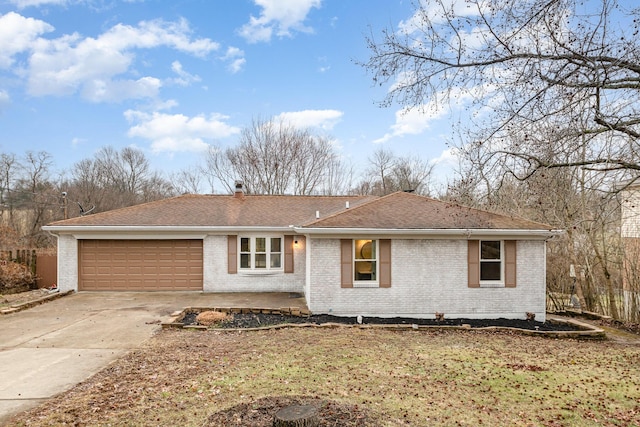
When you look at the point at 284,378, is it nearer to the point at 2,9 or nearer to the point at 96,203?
the point at 2,9

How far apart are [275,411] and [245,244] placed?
11.1 meters

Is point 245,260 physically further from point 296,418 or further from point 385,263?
point 296,418

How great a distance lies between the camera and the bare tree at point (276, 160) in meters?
30.5

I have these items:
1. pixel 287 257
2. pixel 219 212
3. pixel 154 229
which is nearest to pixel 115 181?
pixel 219 212

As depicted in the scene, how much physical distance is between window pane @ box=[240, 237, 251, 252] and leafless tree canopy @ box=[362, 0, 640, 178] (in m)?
10.2

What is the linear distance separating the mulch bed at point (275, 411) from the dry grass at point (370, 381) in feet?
0.55

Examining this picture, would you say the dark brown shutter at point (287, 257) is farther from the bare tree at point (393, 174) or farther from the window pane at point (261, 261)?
the bare tree at point (393, 174)

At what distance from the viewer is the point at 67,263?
14641mm

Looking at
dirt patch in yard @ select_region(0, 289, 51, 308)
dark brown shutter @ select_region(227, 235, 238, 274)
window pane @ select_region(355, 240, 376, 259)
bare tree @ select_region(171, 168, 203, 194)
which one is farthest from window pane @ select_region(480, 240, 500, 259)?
bare tree @ select_region(171, 168, 203, 194)

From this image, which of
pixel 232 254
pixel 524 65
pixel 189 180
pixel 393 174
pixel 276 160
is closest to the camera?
pixel 524 65

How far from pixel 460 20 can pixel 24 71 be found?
69.5 feet

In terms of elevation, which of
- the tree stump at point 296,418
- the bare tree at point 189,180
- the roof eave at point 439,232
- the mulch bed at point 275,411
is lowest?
the mulch bed at point 275,411

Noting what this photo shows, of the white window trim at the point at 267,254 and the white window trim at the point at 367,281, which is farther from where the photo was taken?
the white window trim at the point at 267,254

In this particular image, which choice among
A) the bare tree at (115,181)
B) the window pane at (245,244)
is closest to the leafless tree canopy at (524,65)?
the window pane at (245,244)
